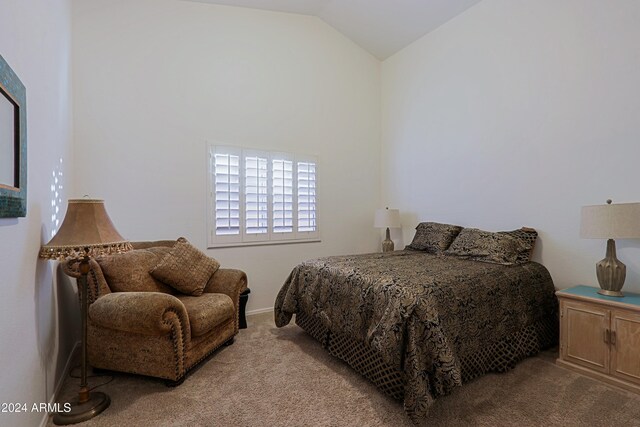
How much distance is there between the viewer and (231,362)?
2627 millimetres

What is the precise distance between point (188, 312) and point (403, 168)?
132 inches

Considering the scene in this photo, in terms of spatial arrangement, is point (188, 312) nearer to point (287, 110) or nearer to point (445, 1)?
point (287, 110)

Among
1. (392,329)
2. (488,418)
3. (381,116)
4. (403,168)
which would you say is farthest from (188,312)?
(381,116)

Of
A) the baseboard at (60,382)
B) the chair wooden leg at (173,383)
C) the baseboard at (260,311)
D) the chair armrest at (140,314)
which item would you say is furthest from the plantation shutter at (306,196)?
the baseboard at (60,382)

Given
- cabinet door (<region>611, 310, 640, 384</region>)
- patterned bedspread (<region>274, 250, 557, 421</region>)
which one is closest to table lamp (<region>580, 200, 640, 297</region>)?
cabinet door (<region>611, 310, 640, 384</region>)

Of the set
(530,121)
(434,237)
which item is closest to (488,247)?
(434,237)

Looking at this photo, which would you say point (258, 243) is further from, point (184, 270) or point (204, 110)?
point (204, 110)

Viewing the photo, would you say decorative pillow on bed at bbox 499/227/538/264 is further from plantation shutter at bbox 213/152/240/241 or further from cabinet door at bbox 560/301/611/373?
plantation shutter at bbox 213/152/240/241

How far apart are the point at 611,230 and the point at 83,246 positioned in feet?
11.3

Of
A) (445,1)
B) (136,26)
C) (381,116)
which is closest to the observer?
(136,26)

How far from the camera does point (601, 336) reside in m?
2.34

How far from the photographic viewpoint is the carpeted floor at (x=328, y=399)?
191 cm

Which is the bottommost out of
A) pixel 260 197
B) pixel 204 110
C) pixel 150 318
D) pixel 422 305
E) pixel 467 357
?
pixel 467 357

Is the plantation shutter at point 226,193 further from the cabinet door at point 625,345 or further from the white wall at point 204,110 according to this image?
the cabinet door at point 625,345
